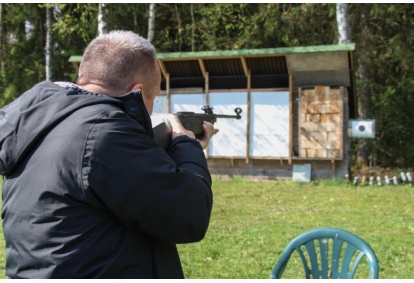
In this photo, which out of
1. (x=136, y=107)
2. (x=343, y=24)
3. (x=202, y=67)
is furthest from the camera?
(x=343, y=24)

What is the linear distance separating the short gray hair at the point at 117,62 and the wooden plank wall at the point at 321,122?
37.9 ft

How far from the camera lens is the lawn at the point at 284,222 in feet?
18.7

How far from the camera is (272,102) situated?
13398 mm

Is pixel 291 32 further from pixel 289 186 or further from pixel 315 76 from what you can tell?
pixel 289 186

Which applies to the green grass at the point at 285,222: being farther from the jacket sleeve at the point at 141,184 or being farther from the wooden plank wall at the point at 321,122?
the jacket sleeve at the point at 141,184

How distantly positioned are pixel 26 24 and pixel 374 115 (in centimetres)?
1434

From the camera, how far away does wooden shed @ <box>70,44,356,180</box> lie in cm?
1292

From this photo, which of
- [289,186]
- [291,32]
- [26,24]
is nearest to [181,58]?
[289,186]

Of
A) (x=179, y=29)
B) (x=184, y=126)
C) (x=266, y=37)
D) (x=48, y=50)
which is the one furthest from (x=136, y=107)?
(x=179, y=29)

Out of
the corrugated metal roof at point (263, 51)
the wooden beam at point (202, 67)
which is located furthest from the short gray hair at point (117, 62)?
the wooden beam at point (202, 67)

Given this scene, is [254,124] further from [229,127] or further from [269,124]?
[229,127]

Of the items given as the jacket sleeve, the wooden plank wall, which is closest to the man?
the jacket sleeve

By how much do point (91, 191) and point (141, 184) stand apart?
16 centimetres

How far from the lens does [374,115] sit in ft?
57.8
